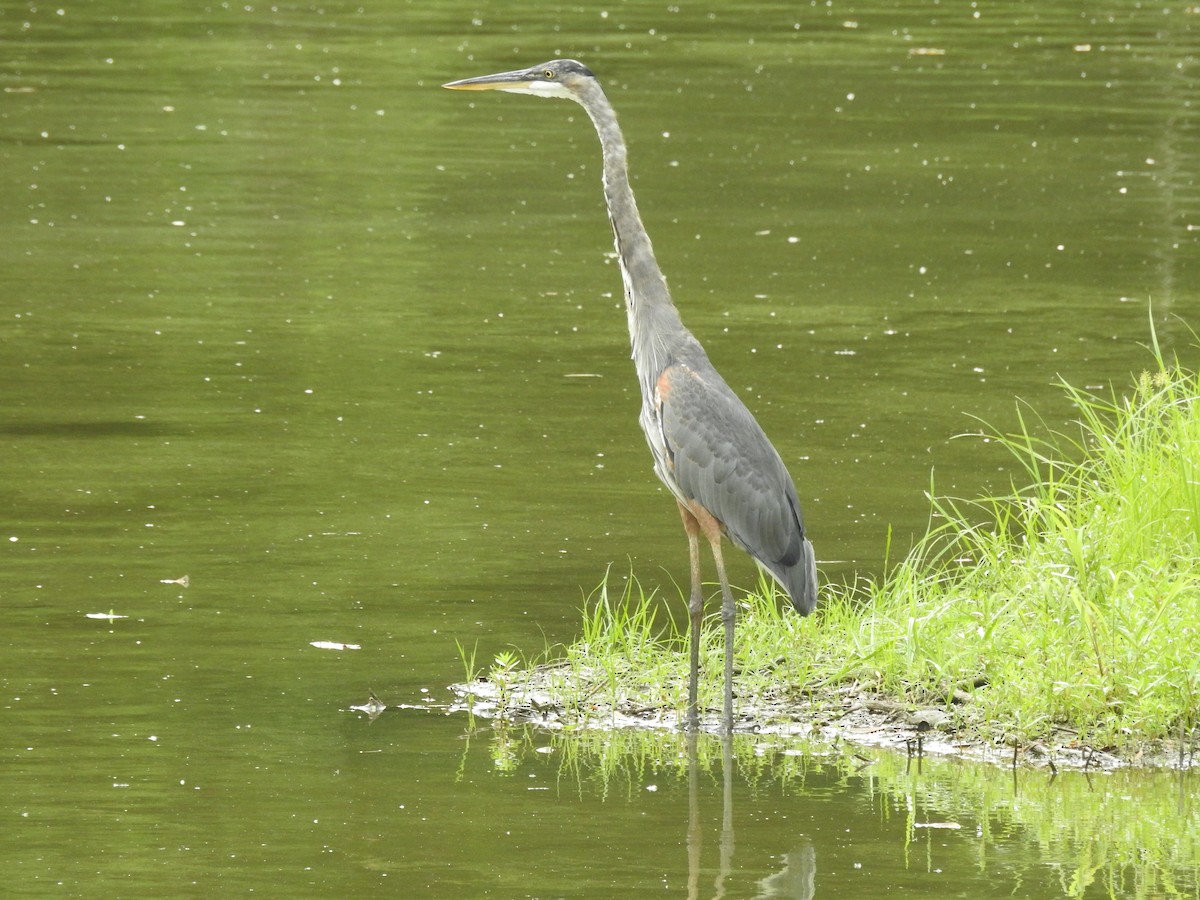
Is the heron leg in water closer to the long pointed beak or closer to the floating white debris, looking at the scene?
the floating white debris

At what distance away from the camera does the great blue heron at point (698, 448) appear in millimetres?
6879

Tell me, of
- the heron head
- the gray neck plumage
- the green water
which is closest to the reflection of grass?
the green water

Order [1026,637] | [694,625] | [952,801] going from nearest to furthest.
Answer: [952,801], [1026,637], [694,625]

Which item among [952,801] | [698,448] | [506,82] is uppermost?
[506,82]

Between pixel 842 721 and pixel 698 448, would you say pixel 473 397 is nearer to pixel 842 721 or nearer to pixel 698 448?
pixel 698 448

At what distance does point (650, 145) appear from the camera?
1819cm

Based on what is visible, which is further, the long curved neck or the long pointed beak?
the long pointed beak

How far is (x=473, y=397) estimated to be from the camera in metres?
11.0

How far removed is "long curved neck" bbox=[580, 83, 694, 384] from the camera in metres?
7.10

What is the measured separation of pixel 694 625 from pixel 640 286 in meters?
1.10

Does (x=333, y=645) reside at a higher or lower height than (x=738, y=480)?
lower

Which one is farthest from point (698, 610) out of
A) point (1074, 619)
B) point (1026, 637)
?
point (1074, 619)

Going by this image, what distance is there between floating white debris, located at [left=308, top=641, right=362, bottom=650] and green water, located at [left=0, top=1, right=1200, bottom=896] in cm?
9

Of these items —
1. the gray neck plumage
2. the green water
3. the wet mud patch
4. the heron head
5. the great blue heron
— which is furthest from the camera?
the heron head
